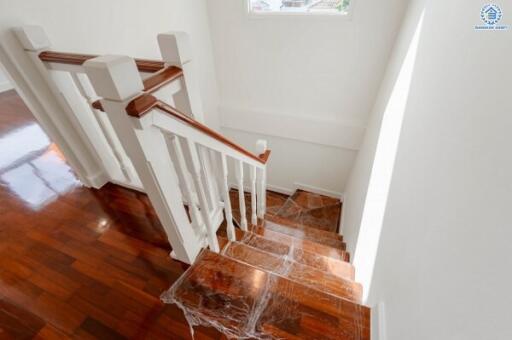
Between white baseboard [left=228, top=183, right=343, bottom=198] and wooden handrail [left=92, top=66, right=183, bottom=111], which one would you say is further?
white baseboard [left=228, top=183, right=343, bottom=198]

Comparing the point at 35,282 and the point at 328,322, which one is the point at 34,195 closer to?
the point at 35,282

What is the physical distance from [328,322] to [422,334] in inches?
17.7

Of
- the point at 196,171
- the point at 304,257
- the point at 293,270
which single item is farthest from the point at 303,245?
the point at 196,171

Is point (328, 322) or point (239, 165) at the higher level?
point (239, 165)

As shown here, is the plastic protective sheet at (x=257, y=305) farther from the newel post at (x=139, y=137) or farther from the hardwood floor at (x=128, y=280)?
the newel post at (x=139, y=137)

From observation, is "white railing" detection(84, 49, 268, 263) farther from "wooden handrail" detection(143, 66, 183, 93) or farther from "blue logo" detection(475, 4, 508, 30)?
"blue logo" detection(475, 4, 508, 30)

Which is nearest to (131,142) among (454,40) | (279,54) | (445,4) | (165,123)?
(165,123)

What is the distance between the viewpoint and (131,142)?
745 millimetres

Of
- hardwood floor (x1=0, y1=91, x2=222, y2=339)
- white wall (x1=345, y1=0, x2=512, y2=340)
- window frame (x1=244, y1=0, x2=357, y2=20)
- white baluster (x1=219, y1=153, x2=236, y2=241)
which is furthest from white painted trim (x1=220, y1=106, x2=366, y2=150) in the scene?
hardwood floor (x1=0, y1=91, x2=222, y2=339)

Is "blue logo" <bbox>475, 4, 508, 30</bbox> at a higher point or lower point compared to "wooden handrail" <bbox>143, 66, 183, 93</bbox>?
higher

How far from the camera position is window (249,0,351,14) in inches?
82.4

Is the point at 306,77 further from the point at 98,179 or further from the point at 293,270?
the point at 98,179

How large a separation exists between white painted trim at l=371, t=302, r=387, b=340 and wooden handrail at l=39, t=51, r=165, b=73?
142cm

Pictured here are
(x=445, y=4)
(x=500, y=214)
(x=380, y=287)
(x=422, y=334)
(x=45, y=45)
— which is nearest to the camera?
(x=500, y=214)
